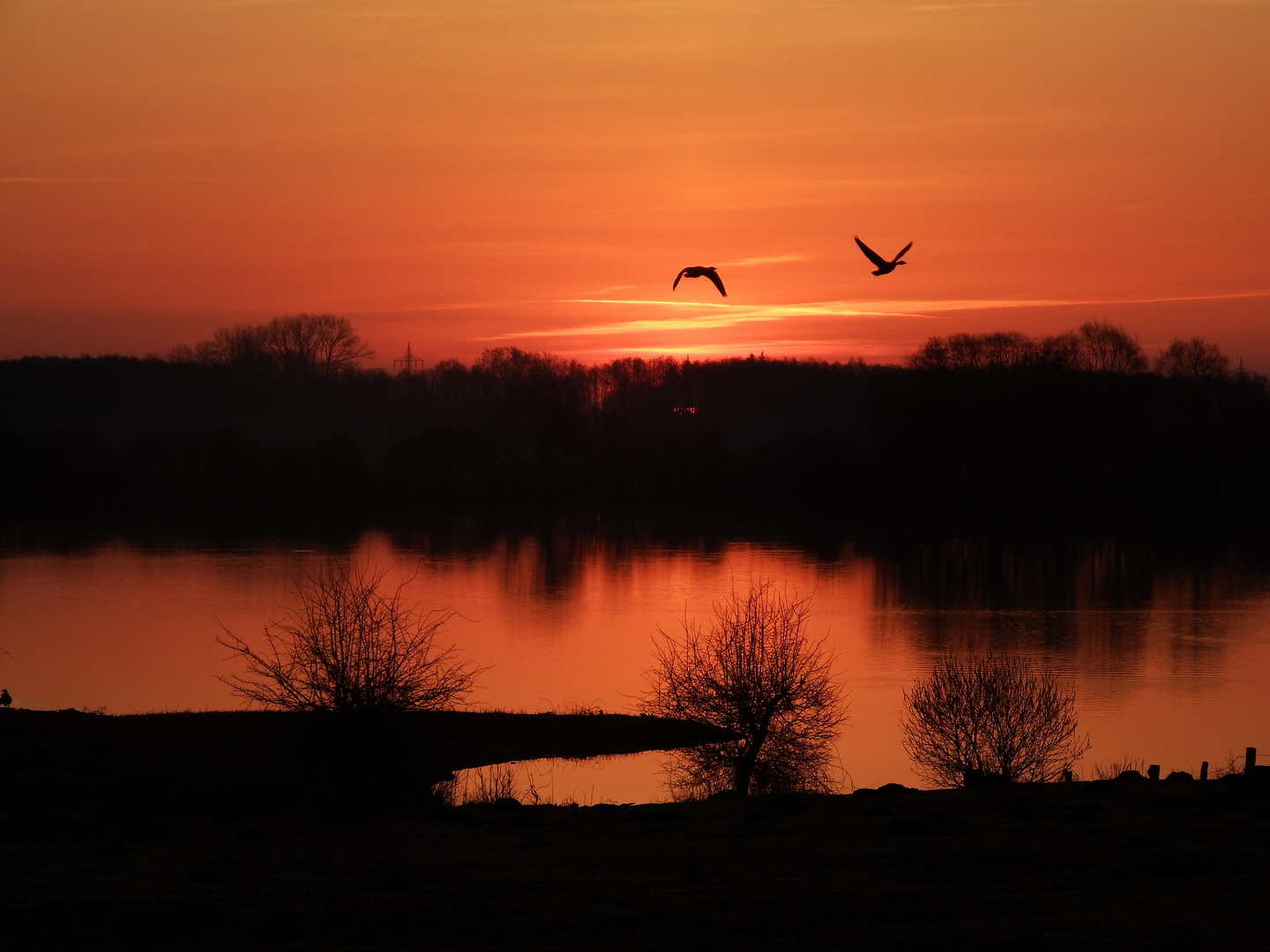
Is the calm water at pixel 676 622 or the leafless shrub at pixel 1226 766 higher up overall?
the calm water at pixel 676 622

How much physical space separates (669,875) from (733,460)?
10665cm

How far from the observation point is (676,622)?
201 feet

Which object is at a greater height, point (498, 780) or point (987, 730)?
point (987, 730)

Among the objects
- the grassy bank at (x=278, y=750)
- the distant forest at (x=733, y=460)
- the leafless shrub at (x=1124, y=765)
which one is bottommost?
Answer: the leafless shrub at (x=1124, y=765)

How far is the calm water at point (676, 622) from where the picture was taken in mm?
41969

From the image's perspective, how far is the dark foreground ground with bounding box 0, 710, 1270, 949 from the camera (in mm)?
11211

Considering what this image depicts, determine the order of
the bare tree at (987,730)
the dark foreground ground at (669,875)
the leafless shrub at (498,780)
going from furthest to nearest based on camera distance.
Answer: the leafless shrub at (498,780) < the bare tree at (987,730) < the dark foreground ground at (669,875)

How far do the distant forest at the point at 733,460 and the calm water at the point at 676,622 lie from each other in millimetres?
15594

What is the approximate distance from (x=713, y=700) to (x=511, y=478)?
297 feet

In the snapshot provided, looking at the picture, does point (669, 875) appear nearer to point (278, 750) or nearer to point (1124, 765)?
point (278, 750)

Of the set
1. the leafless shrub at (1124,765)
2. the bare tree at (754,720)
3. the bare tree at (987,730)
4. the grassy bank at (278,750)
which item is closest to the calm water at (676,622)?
the leafless shrub at (1124,765)

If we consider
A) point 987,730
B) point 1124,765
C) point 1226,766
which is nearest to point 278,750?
point 987,730

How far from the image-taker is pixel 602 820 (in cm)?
1722

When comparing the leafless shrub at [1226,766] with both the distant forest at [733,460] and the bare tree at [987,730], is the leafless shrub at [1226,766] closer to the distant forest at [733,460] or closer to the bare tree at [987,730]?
the bare tree at [987,730]
